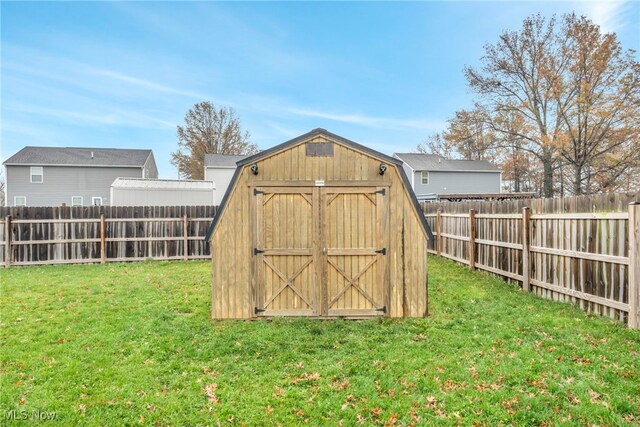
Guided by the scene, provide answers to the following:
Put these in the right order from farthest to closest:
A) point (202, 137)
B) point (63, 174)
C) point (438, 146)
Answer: point (438, 146)
point (202, 137)
point (63, 174)

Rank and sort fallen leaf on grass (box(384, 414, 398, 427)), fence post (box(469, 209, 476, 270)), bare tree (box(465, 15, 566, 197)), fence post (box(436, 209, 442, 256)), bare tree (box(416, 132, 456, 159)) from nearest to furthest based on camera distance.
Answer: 1. fallen leaf on grass (box(384, 414, 398, 427))
2. fence post (box(469, 209, 476, 270))
3. fence post (box(436, 209, 442, 256))
4. bare tree (box(465, 15, 566, 197))
5. bare tree (box(416, 132, 456, 159))

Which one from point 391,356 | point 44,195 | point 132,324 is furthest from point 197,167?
point 391,356

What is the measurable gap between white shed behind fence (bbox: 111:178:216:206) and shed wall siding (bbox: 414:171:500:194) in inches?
714

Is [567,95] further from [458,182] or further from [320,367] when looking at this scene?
[320,367]

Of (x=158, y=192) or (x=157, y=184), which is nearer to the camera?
(x=158, y=192)

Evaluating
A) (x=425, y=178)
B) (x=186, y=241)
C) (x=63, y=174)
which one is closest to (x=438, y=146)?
(x=425, y=178)

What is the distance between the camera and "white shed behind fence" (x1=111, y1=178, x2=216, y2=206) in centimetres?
1723

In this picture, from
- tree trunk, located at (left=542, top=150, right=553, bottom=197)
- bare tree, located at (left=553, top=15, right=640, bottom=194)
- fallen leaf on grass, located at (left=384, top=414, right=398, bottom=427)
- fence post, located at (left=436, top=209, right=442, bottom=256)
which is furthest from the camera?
tree trunk, located at (left=542, top=150, right=553, bottom=197)

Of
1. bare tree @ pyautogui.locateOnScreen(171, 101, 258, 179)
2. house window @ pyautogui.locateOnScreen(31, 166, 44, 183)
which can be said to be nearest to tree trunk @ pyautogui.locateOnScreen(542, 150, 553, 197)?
bare tree @ pyautogui.locateOnScreen(171, 101, 258, 179)

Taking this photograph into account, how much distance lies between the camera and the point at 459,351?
458cm

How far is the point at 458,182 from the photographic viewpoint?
99.7 ft

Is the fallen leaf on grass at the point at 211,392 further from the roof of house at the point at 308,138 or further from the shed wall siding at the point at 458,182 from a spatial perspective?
the shed wall siding at the point at 458,182

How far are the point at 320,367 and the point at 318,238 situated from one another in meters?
2.34

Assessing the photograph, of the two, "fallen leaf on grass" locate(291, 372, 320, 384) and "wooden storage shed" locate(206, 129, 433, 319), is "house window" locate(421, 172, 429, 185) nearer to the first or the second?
"wooden storage shed" locate(206, 129, 433, 319)
